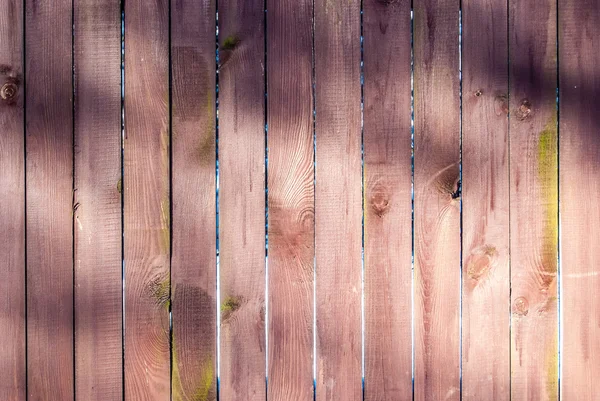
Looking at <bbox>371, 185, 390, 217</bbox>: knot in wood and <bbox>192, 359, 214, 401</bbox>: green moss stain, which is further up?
<bbox>371, 185, 390, 217</bbox>: knot in wood

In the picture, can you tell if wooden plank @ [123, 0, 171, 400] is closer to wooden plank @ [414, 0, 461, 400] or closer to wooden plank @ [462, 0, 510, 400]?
wooden plank @ [414, 0, 461, 400]

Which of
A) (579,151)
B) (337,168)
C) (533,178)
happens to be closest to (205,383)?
(337,168)

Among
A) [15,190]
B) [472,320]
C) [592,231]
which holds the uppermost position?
[15,190]

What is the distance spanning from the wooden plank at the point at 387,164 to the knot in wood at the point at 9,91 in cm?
92

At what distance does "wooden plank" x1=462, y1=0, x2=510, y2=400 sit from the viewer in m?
1.34

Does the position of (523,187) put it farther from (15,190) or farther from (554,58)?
(15,190)

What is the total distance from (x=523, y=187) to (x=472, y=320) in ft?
1.25

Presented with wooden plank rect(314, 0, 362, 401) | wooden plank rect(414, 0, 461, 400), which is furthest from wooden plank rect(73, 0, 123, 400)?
wooden plank rect(414, 0, 461, 400)

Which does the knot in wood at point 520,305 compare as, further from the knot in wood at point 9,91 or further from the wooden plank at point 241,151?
the knot in wood at point 9,91

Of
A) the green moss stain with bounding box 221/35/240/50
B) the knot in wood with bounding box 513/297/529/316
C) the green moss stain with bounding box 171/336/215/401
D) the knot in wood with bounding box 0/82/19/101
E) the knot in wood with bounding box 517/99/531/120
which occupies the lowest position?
the green moss stain with bounding box 171/336/215/401

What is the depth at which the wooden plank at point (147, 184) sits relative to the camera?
4.32 ft

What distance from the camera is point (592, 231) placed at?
1.36 m

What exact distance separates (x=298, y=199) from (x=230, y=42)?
449 millimetres

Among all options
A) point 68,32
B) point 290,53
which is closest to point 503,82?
point 290,53
